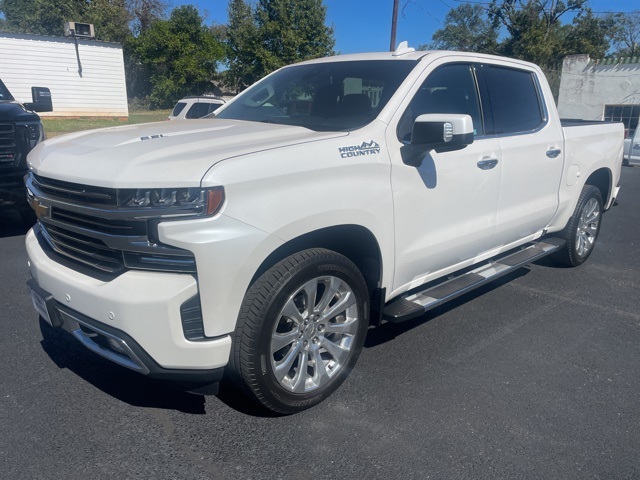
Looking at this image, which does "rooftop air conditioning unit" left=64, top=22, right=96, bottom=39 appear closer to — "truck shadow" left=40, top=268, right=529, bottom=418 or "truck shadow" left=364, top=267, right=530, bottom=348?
"truck shadow" left=40, top=268, right=529, bottom=418

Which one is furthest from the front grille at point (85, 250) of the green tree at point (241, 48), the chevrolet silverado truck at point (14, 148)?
the green tree at point (241, 48)

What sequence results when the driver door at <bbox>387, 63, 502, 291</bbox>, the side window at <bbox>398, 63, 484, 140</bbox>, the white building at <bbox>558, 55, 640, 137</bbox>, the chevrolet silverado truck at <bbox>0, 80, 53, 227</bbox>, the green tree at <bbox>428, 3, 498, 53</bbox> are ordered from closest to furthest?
the driver door at <bbox>387, 63, 502, 291</bbox>
the side window at <bbox>398, 63, 484, 140</bbox>
the chevrolet silverado truck at <bbox>0, 80, 53, 227</bbox>
the white building at <bbox>558, 55, 640, 137</bbox>
the green tree at <bbox>428, 3, 498, 53</bbox>

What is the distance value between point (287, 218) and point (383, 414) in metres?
1.26

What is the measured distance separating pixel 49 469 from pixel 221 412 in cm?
88

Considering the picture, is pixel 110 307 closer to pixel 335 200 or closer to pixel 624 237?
pixel 335 200

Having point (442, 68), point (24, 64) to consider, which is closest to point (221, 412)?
point (442, 68)

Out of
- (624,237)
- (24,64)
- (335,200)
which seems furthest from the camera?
(24,64)

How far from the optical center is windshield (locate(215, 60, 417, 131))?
11.9 feet

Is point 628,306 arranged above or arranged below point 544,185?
below

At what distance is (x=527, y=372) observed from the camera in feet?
11.9

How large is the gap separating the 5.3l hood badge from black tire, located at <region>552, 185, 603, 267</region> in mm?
3069

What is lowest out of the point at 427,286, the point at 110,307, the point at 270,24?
the point at 427,286

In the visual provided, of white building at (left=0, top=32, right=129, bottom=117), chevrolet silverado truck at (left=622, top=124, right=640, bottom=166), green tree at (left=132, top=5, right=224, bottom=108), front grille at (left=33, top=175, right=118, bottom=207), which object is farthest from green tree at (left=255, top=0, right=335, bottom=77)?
front grille at (left=33, top=175, right=118, bottom=207)

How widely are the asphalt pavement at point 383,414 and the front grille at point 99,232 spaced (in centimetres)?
88
